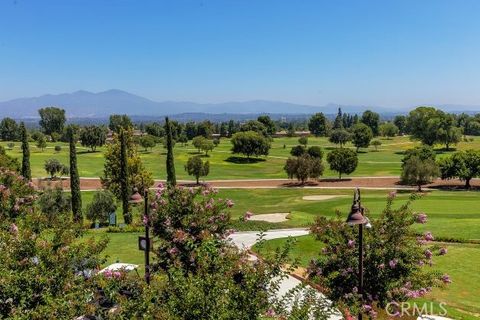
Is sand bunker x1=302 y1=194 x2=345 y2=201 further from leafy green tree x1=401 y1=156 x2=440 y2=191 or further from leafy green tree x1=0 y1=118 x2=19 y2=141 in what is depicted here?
leafy green tree x1=0 y1=118 x2=19 y2=141

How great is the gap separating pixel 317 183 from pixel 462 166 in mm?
18731

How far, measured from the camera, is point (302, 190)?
5797 cm

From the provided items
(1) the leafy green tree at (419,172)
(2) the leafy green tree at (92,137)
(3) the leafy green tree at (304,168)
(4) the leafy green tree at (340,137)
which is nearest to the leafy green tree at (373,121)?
(4) the leafy green tree at (340,137)

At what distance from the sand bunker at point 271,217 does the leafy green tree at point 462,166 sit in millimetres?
29804

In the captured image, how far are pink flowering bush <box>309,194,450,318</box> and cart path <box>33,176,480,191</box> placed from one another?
48.1m

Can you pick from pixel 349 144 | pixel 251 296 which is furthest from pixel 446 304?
pixel 349 144

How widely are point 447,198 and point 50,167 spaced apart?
51.4 metres

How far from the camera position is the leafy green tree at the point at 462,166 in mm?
58656

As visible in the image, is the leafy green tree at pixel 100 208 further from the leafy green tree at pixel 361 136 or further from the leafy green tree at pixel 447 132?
the leafy green tree at pixel 447 132

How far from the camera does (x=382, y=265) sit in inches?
473

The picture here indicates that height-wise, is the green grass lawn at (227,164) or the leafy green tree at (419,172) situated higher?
the leafy green tree at (419,172)

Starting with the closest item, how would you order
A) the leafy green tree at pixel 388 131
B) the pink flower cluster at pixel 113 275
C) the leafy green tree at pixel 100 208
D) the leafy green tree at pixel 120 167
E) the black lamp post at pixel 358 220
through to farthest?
the pink flower cluster at pixel 113 275, the black lamp post at pixel 358 220, the leafy green tree at pixel 100 208, the leafy green tree at pixel 120 167, the leafy green tree at pixel 388 131

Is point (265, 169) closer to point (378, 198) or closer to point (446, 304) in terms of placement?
point (378, 198)

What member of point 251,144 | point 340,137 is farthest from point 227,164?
point 340,137
